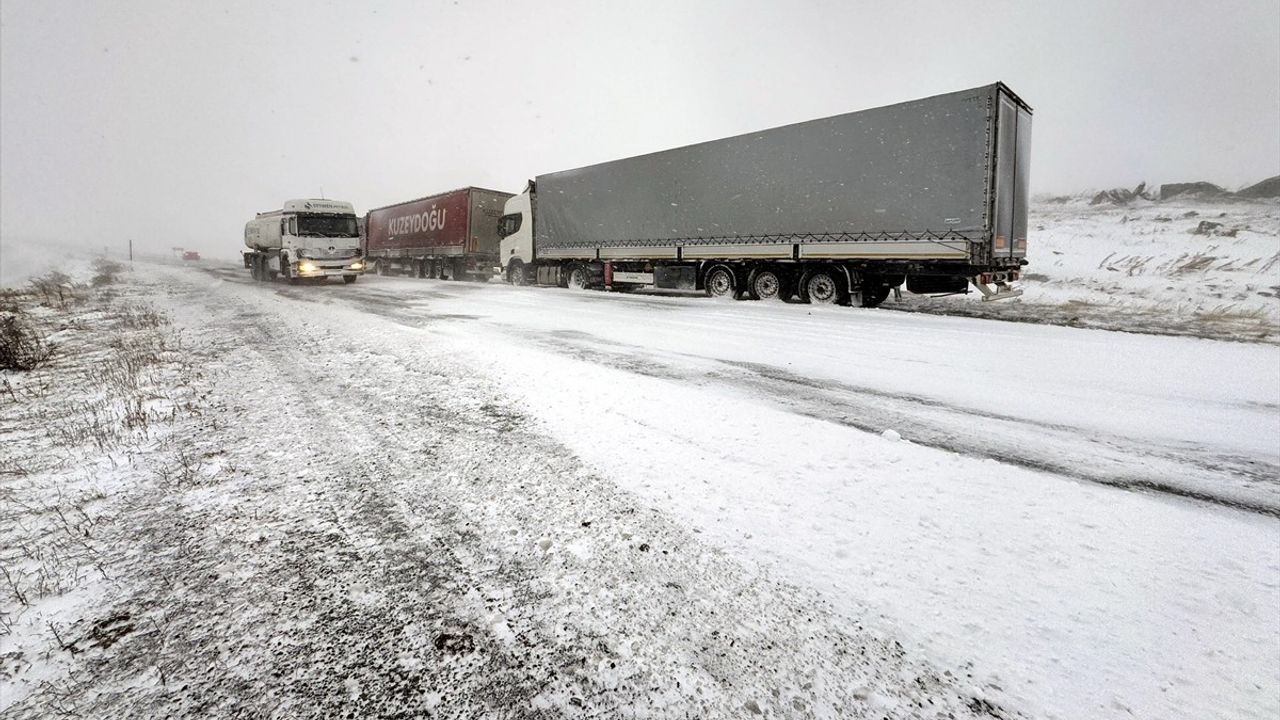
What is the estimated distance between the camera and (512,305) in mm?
12172

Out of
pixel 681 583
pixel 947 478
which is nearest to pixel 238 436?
pixel 681 583

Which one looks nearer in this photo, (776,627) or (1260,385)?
(776,627)

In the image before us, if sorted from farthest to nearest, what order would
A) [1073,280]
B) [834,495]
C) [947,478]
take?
[1073,280]
[947,478]
[834,495]

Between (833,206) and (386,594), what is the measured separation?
1186 centimetres

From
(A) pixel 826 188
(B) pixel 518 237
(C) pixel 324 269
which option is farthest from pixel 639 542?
(C) pixel 324 269

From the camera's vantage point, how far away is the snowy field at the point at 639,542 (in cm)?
153

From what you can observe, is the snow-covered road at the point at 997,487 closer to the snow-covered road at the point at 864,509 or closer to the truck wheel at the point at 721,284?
the snow-covered road at the point at 864,509

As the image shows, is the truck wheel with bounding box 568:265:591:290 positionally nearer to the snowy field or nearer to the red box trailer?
the red box trailer

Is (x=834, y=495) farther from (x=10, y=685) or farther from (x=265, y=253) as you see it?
(x=265, y=253)

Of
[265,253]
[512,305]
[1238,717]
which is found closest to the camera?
[1238,717]

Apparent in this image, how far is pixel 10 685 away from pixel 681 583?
2.09m

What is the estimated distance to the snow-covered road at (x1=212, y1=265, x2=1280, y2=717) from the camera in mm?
1692

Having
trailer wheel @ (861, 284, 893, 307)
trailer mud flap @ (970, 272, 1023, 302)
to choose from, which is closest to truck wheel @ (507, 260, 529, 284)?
trailer wheel @ (861, 284, 893, 307)

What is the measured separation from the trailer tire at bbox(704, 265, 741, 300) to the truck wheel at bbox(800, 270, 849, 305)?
1964 mm
